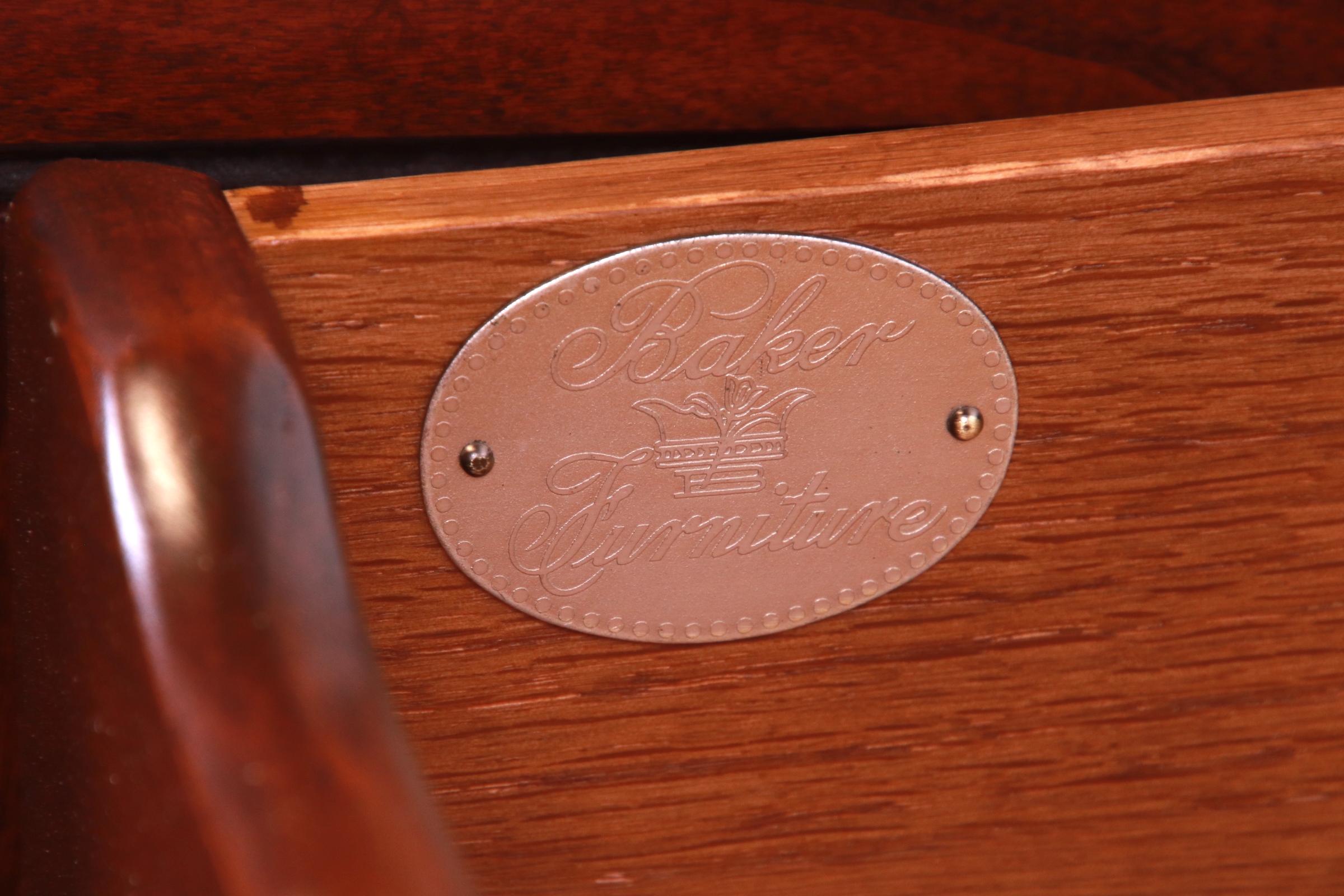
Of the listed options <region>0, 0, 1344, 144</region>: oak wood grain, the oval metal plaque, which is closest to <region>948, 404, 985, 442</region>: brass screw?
the oval metal plaque

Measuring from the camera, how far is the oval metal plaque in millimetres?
520

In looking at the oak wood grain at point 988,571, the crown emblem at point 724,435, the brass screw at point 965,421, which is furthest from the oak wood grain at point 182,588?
the brass screw at point 965,421

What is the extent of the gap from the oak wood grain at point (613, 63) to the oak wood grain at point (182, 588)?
17 cm

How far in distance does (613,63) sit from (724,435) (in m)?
0.23

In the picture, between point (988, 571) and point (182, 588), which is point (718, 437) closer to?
point (988, 571)

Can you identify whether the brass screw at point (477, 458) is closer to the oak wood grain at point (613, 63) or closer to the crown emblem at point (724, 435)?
the crown emblem at point (724, 435)

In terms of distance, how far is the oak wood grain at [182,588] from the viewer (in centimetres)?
29

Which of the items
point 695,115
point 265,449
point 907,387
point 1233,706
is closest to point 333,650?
point 265,449

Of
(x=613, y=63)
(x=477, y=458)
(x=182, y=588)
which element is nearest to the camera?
(x=182, y=588)

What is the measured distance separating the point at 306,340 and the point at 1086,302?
0.36m

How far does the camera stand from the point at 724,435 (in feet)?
1.81

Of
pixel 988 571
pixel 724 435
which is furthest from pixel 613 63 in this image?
pixel 988 571

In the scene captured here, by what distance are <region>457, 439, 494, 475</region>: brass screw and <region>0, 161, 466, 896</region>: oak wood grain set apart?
0.48ft

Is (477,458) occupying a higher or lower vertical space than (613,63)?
lower
